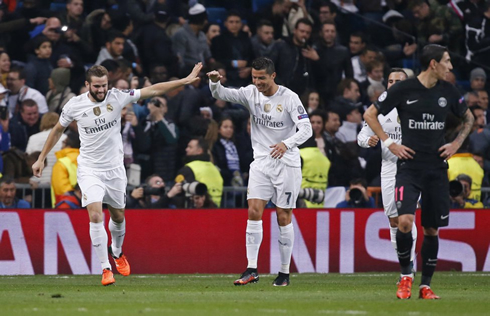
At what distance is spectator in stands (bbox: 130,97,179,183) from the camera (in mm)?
17562

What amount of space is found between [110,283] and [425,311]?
4756mm

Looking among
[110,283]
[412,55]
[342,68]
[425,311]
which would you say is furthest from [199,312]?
[412,55]

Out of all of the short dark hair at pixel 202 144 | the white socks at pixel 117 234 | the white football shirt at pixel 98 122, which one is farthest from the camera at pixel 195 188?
the white football shirt at pixel 98 122

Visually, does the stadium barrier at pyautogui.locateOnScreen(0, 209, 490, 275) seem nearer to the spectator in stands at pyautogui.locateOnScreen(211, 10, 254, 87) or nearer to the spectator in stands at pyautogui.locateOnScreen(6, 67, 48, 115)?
the spectator in stands at pyautogui.locateOnScreen(6, 67, 48, 115)

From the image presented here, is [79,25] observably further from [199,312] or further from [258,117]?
[199,312]

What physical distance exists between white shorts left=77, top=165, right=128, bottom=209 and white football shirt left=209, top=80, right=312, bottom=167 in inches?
66.8

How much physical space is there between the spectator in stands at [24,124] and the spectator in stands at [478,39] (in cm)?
963

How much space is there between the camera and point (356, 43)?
21.6m

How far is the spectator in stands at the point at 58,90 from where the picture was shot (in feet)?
59.5

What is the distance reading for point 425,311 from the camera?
938 cm

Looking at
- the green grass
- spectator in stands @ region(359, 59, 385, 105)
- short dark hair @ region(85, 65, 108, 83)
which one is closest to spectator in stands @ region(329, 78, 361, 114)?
spectator in stands @ region(359, 59, 385, 105)

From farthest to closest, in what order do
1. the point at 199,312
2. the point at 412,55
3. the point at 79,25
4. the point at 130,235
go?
the point at 412,55, the point at 79,25, the point at 130,235, the point at 199,312

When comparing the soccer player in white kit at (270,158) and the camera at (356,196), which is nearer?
the soccer player in white kit at (270,158)

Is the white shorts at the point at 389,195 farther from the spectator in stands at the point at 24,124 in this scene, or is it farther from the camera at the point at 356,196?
the spectator in stands at the point at 24,124
